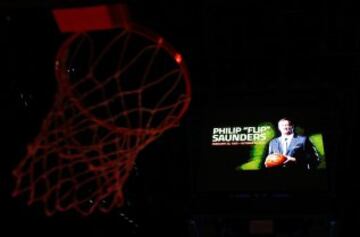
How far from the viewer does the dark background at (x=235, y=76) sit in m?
5.46

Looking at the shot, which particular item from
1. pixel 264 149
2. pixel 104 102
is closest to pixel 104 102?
pixel 104 102

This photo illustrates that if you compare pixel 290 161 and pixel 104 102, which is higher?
pixel 104 102

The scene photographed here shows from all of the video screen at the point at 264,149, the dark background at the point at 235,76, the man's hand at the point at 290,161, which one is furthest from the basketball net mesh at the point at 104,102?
the man's hand at the point at 290,161

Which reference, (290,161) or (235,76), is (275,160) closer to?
(290,161)

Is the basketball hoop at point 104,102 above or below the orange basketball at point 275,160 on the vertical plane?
above

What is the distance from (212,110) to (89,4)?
344 cm

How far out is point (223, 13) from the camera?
17.9 feet

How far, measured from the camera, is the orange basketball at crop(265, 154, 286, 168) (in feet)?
20.0

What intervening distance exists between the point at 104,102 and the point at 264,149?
2.19 metres

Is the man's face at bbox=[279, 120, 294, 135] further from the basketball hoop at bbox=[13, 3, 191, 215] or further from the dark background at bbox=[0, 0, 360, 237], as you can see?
the basketball hoop at bbox=[13, 3, 191, 215]

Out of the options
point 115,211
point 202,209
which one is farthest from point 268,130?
point 115,211

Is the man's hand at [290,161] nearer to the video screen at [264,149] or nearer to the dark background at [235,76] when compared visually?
the video screen at [264,149]

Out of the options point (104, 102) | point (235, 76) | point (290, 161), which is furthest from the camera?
point (235, 76)

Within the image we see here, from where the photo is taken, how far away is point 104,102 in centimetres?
488
